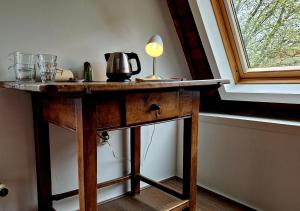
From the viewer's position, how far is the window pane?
1.55 meters

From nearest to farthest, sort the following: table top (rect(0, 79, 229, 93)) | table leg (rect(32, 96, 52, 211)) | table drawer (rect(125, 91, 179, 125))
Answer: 1. table top (rect(0, 79, 229, 93))
2. table drawer (rect(125, 91, 179, 125))
3. table leg (rect(32, 96, 52, 211))

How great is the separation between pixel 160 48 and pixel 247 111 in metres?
0.89

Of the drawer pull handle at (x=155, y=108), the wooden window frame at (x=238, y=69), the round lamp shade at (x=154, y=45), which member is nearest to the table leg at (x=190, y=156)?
the drawer pull handle at (x=155, y=108)

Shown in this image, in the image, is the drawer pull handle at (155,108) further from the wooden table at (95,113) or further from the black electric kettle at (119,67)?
the black electric kettle at (119,67)

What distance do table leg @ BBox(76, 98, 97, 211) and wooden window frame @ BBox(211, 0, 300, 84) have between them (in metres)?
1.30

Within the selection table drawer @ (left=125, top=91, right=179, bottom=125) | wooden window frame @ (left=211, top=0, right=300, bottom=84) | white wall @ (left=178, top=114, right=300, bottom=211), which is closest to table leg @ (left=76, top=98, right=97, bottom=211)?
table drawer @ (left=125, top=91, right=179, bottom=125)

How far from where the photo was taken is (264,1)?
1.61 meters

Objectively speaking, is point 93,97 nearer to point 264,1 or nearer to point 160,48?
point 160,48

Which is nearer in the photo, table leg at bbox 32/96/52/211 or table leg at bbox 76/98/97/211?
table leg at bbox 76/98/97/211

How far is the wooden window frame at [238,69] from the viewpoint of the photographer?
169 cm

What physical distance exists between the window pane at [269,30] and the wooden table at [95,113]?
679 millimetres

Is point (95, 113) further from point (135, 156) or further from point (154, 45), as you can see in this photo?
point (135, 156)

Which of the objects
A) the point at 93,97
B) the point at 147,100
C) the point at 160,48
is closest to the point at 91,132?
the point at 93,97

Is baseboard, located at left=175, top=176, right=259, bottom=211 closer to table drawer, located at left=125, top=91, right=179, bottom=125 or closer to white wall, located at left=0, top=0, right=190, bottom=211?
white wall, located at left=0, top=0, right=190, bottom=211
